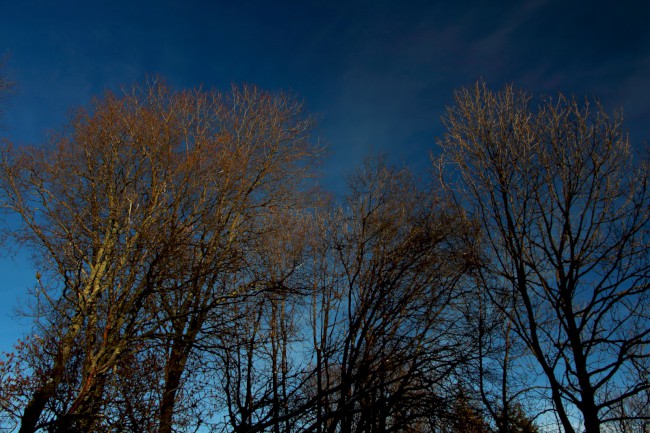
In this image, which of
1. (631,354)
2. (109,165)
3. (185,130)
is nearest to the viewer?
(631,354)

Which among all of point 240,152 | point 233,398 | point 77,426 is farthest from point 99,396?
point 240,152

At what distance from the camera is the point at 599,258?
22.1ft

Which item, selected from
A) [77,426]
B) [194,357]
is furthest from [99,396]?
[194,357]

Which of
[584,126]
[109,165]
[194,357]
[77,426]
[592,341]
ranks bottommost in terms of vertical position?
[77,426]

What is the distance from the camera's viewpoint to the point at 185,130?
35.1 feet

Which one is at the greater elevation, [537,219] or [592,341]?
[537,219]

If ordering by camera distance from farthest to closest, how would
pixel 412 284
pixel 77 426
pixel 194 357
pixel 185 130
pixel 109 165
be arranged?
pixel 185 130, pixel 109 165, pixel 194 357, pixel 412 284, pixel 77 426

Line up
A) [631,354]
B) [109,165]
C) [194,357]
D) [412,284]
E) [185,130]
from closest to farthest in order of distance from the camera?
[631,354] < [412,284] < [194,357] < [109,165] < [185,130]

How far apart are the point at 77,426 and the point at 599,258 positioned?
9194 mm

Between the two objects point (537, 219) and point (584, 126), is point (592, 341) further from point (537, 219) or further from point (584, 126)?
point (584, 126)

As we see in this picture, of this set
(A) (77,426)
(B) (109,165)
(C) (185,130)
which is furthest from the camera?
(C) (185,130)

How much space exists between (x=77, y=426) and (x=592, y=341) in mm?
8575

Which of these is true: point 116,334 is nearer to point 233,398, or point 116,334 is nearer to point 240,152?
point 233,398

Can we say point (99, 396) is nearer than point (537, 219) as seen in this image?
Yes
